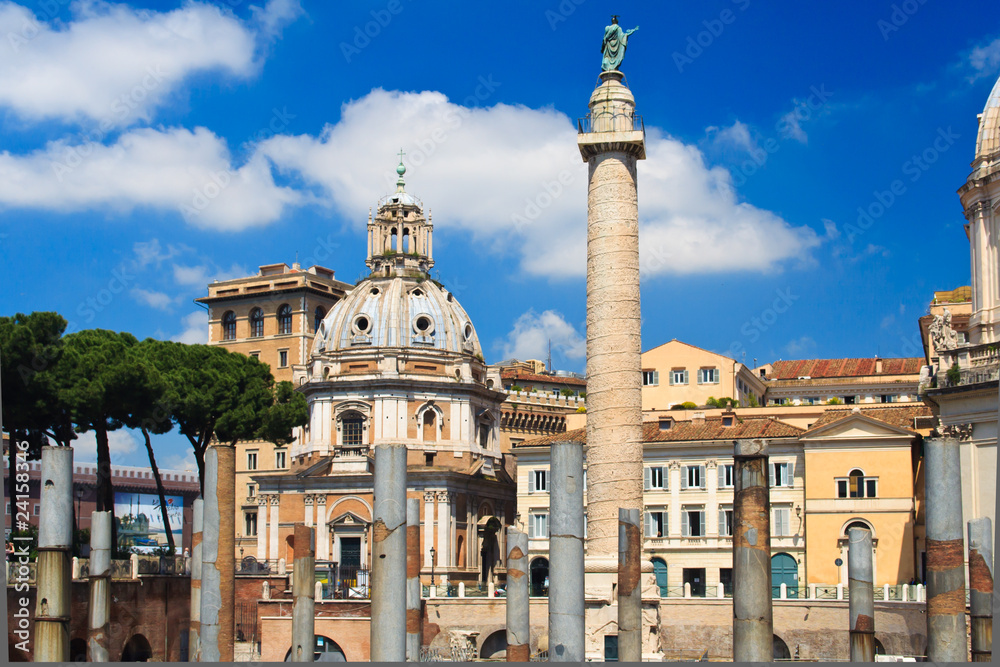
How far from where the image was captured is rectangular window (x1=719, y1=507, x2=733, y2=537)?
163 ft

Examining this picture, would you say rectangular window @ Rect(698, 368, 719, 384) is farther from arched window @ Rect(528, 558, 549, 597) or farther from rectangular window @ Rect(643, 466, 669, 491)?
arched window @ Rect(528, 558, 549, 597)

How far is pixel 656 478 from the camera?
51.8 metres

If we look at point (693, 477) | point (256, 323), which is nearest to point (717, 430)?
point (693, 477)

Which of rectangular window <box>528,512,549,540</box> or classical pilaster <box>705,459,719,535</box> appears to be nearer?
classical pilaster <box>705,459,719,535</box>

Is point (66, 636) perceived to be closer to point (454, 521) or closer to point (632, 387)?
point (632, 387)

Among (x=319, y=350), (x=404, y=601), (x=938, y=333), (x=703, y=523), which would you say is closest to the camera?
(x=404, y=601)

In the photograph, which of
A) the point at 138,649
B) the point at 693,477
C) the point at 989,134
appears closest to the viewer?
the point at 138,649

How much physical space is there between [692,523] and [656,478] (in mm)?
2445

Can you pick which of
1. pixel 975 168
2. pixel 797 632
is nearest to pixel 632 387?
pixel 797 632

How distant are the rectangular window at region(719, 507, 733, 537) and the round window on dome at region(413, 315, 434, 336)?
21.3 meters

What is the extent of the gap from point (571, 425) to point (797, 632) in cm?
2395

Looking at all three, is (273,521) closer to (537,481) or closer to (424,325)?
(424,325)

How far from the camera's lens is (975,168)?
41.2 m

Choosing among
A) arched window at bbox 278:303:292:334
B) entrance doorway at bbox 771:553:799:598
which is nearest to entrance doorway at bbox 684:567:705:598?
entrance doorway at bbox 771:553:799:598
